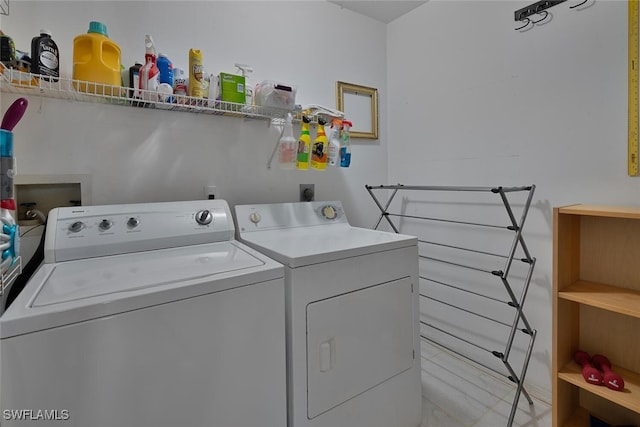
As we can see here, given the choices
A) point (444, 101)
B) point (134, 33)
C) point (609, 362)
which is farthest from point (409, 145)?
point (134, 33)

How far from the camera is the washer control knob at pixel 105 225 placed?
1314mm

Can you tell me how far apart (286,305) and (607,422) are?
1.70m

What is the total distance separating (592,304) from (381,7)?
2.36 m

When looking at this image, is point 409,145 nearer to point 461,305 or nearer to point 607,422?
point 461,305

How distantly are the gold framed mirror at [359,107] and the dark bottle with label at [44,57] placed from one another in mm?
1648

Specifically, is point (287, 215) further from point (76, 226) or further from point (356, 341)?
point (76, 226)

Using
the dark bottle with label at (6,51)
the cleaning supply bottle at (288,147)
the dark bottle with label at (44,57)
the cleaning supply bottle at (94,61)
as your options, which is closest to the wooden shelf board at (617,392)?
the cleaning supply bottle at (288,147)

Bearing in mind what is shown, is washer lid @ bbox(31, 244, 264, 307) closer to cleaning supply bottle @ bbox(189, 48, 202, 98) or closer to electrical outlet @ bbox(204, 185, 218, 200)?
electrical outlet @ bbox(204, 185, 218, 200)

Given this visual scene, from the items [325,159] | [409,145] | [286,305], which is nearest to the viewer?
[286,305]

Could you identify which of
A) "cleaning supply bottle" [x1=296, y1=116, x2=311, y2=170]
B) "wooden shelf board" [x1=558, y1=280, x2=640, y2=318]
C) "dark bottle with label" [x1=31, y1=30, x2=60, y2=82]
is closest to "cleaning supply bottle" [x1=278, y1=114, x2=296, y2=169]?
"cleaning supply bottle" [x1=296, y1=116, x2=311, y2=170]

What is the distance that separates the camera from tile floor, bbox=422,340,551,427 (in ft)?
5.41

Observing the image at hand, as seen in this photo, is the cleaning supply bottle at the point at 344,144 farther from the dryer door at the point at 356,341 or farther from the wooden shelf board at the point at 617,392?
the wooden shelf board at the point at 617,392

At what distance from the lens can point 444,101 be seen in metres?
2.24

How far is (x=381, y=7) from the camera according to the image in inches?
95.1
